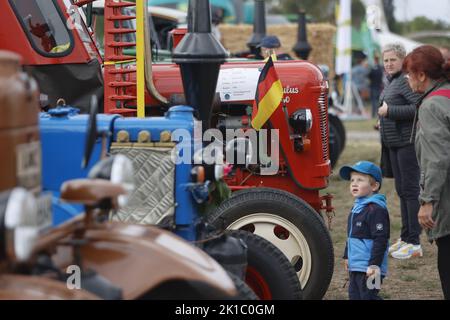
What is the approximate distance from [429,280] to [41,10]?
128 inches

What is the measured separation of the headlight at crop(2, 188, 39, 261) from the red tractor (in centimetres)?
247

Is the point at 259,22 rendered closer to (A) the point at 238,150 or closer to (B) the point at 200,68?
(A) the point at 238,150

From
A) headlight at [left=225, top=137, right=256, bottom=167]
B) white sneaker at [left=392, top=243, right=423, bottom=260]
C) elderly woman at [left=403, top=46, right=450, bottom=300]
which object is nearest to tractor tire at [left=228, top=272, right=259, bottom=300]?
headlight at [left=225, top=137, right=256, bottom=167]

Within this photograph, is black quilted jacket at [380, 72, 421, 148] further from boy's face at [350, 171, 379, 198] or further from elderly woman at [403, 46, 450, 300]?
elderly woman at [403, 46, 450, 300]

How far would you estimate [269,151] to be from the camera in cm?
654

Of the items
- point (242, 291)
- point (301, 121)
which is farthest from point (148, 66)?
point (242, 291)

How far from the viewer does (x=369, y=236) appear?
5.48 m

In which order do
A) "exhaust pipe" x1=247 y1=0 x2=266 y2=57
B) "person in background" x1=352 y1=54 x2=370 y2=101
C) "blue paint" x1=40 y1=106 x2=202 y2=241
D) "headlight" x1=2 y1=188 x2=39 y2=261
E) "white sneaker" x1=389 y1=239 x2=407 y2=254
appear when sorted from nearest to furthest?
"headlight" x1=2 y1=188 x2=39 y2=261, "blue paint" x1=40 y1=106 x2=202 y2=241, "white sneaker" x1=389 y1=239 x2=407 y2=254, "exhaust pipe" x1=247 y1=0 x2=266 y2=57, "person in background" x1=352 y1=54 x2=370 y2=101

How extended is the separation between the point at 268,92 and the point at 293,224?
3.14ft

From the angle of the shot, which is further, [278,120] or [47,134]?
[278,120]

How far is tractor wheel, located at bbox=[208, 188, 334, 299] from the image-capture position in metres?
5.54

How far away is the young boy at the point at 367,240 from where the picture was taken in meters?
5.39
